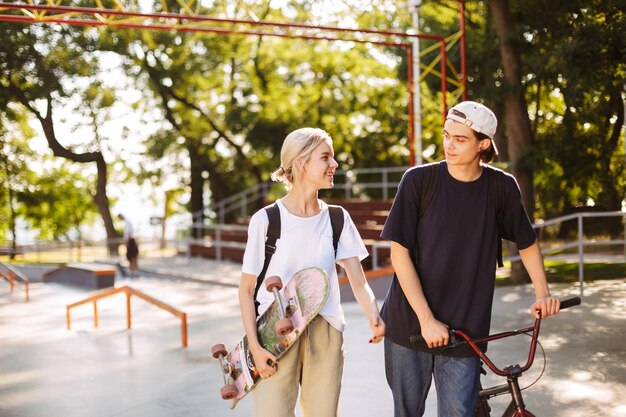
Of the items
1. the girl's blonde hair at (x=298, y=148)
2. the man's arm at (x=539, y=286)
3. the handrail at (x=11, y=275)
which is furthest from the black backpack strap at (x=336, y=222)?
the handrail at (x=11, y=275)

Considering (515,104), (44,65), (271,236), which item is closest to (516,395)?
(271,236)

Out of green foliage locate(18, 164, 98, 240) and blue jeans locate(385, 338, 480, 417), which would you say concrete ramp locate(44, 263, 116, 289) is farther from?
green foliage locate(18, 164, 98, 240)

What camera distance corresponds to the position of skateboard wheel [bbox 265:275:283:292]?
3.23 m

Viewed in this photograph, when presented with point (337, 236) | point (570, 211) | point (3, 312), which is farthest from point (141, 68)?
point (337, 236)

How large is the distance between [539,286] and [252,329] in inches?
46.9

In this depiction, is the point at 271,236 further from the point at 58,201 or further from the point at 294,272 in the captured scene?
the point at 58,201

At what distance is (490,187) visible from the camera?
3307mm

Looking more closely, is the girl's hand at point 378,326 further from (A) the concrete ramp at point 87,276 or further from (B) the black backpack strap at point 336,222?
(A) the concrete ramp at point 87,276

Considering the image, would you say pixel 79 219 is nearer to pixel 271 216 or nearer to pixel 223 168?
pixel 223 168

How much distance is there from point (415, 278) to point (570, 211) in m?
22.1

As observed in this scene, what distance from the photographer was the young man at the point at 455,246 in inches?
126

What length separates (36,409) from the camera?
6449mm

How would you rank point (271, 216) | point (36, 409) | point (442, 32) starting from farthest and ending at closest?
point (442, 32) < point (36, 409) < point (271, 216)

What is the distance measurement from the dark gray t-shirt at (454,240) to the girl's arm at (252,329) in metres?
0.60
